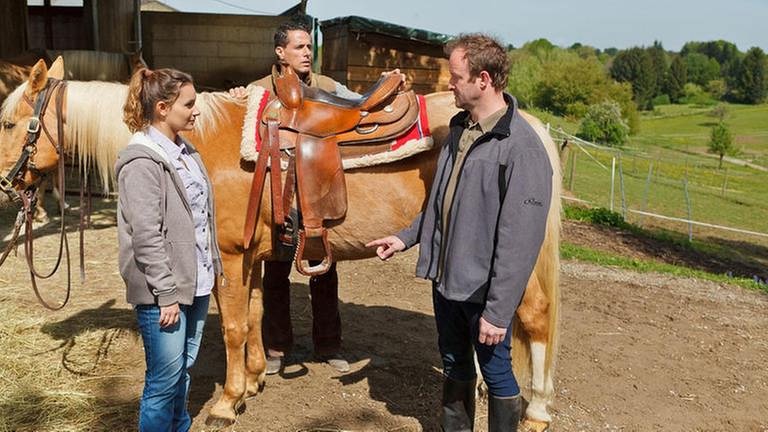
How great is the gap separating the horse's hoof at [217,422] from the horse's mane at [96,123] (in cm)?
124

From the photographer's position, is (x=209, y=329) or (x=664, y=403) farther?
(x=209, y=329)

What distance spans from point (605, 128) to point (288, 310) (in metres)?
41.5

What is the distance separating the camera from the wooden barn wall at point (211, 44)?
10.9 metres

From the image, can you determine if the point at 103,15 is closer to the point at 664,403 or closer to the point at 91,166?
the point at 91,166

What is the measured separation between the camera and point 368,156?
291 centimetres

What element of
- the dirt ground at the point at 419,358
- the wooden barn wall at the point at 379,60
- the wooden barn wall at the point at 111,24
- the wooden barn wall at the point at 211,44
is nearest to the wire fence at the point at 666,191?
the wooden barn wall at the point at 379,60

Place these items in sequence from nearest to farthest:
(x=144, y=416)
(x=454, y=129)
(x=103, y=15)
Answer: (x=144, y=416), (x=454, y=129), (x=103, y=15)

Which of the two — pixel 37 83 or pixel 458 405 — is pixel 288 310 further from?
pixel 37 83

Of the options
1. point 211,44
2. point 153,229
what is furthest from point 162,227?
point 211,44

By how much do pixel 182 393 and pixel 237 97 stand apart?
1446 millimetres

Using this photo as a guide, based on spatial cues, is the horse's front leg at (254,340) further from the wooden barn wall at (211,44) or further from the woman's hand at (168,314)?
the wooden barn wall at (211,44)

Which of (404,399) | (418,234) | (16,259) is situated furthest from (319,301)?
(16,259)

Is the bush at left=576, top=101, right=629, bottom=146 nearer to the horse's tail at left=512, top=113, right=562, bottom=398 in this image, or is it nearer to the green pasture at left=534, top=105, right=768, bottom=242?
the green pasture at left=534, top=105, right=768, bottom=242

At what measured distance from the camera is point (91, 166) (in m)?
2.99
